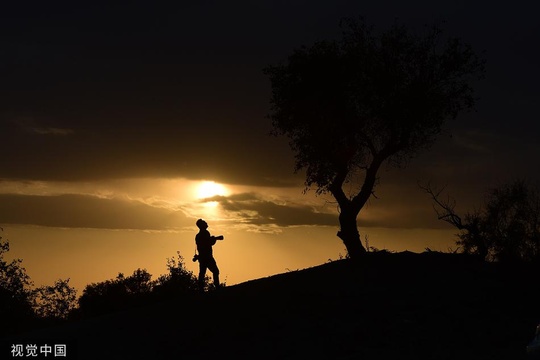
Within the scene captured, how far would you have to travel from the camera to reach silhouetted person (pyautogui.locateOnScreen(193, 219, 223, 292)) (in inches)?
1302

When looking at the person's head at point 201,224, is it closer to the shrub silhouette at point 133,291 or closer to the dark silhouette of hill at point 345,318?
the dark silhouette of hill at point 345,318

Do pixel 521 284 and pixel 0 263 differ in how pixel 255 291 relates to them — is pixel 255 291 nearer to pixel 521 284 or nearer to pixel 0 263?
pixel 521 284

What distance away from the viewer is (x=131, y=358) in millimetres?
24469

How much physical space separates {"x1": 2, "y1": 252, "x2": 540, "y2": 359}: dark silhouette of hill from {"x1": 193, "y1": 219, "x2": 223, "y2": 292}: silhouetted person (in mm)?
1183

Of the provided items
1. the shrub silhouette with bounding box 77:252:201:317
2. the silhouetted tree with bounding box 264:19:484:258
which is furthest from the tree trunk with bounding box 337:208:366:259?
the shrub silhouette with bounding box 77:252:201:317

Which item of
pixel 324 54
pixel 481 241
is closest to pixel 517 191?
pixel 481 241

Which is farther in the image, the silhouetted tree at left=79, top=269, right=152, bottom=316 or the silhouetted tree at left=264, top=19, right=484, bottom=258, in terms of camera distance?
the silhouetted tree at left=79, top=269, right=152, bottom=316

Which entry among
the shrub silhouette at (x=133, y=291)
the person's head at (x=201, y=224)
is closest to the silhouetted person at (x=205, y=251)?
the person's head at (x=201, y=224)

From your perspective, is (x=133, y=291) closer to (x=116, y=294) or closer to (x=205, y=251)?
(x=116, y=294)

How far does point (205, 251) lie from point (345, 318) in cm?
852

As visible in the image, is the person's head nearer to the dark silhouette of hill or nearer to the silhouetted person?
the silhouetted person

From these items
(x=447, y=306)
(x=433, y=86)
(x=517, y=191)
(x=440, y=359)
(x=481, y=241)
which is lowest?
(x=440, y=359)

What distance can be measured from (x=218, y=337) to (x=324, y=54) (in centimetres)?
1707

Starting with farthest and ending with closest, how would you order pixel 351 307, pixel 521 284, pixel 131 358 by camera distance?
pixel 521 284, pixel 351 307, pixel 131 358
